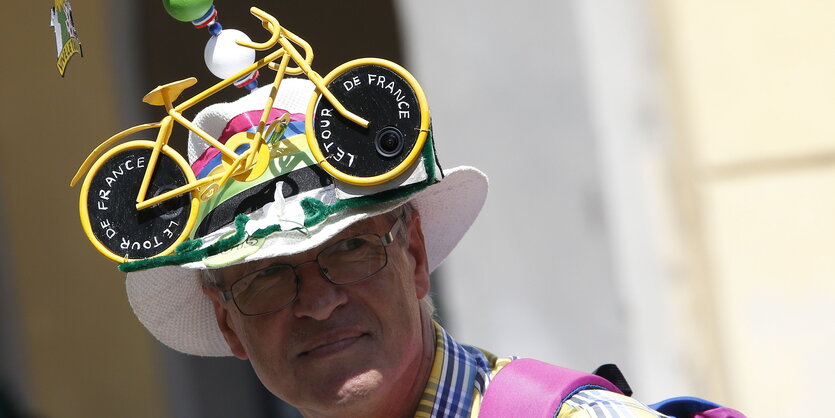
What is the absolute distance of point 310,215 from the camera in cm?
187

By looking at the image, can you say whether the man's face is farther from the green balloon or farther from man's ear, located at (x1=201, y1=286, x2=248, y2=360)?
the green balloon

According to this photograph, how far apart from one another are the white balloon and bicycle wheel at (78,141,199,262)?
0.19 m

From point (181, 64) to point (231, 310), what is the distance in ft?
12.3

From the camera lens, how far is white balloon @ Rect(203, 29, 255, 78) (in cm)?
205

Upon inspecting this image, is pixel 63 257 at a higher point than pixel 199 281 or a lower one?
lower

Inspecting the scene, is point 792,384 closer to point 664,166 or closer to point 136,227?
point 664,166

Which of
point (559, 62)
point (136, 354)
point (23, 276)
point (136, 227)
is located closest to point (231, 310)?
point (136, 227)

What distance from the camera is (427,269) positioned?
7.25 ft

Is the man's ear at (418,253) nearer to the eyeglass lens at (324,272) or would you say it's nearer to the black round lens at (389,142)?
the eyeglass lens at (324,272)

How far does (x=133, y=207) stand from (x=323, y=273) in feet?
1.17

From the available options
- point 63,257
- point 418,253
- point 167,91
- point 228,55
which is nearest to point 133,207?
point 167,91

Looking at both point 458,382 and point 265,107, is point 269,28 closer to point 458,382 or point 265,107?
point 265,107

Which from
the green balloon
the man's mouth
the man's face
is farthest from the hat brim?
the green balloon

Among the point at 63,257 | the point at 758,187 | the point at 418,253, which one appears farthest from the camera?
the point at 63,257
